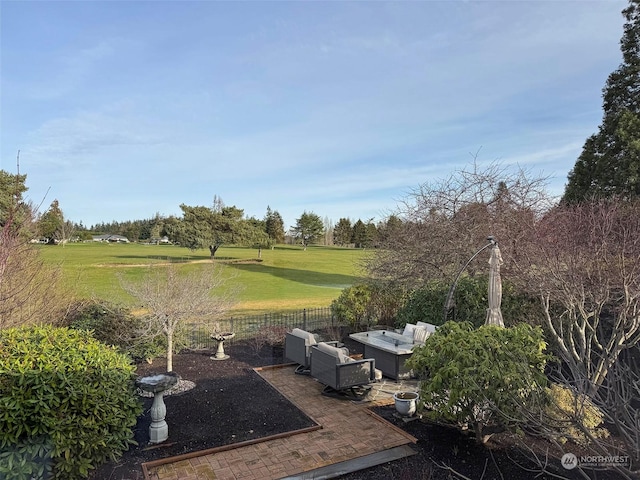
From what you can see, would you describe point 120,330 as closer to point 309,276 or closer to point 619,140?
point 619,140

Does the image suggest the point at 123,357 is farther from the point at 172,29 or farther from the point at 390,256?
the point at 390,256

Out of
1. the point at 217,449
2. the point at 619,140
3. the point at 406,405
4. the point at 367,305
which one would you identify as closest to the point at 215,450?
the point at 217,449

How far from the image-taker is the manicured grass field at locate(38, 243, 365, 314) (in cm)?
1602

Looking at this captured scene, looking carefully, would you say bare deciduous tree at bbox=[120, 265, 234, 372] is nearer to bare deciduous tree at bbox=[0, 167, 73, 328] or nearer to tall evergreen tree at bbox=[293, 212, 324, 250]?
bare deciduous tree at bbox=[0, 167, 73, 328]

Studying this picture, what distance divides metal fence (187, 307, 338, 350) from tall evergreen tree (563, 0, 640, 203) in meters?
10.3

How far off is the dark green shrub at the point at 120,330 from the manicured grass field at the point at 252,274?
2.48ft

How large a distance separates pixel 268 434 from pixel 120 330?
4.98 metres

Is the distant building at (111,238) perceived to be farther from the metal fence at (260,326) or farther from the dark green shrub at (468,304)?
the dark green shrub at (468,304)

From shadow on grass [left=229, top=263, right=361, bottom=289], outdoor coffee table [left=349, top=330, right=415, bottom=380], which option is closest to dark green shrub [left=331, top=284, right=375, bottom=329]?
outdoor coffee table [left=349, top=330, right=415, bottom=380]

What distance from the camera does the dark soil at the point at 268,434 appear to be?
167 inches

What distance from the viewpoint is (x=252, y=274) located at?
3100 cm

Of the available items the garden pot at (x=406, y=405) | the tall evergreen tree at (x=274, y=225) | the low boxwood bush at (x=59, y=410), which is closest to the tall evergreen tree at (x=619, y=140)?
the garden pot at (x=406, y=405)

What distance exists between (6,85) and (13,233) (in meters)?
2.87

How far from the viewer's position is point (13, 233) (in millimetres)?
7480
